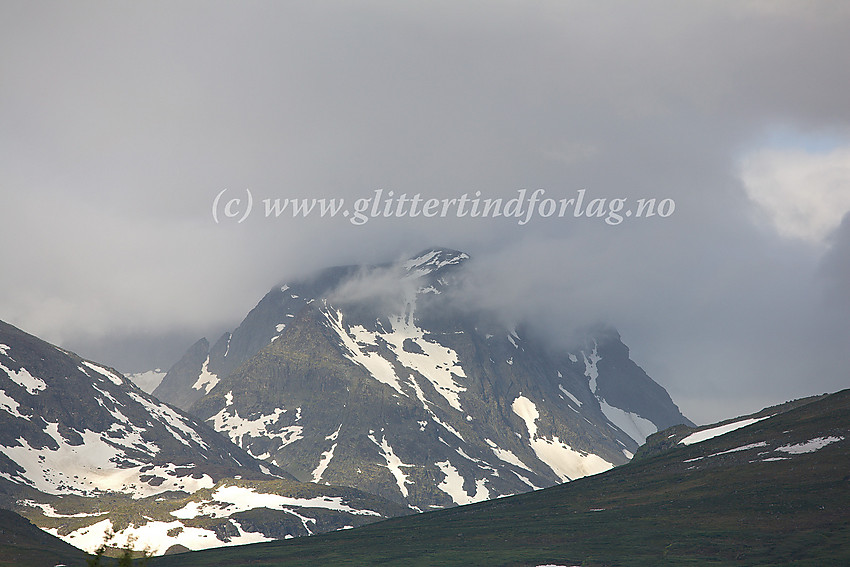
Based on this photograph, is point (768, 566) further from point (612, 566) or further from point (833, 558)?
point (612, 566)

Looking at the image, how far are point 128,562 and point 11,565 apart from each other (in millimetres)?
136271

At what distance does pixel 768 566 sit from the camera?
182 m

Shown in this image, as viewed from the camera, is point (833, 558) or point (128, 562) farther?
point (833, 558)

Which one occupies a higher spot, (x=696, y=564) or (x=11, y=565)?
(x=11, y=565)

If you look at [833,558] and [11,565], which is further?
[11,565]

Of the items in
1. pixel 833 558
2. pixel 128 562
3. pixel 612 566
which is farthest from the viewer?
pixel 612 566

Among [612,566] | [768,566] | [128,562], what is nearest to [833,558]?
[768,566]

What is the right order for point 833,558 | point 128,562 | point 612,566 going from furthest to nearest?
1. point 612,566
2. point 833,558
3. point 128,562

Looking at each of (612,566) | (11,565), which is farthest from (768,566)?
(11,565)

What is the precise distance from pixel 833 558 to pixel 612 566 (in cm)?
4316

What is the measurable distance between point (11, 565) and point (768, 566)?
157 metres

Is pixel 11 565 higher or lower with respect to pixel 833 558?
higher

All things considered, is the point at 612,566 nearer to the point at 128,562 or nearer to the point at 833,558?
the point at 833,558

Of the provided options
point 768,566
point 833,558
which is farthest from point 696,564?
point 833,558
